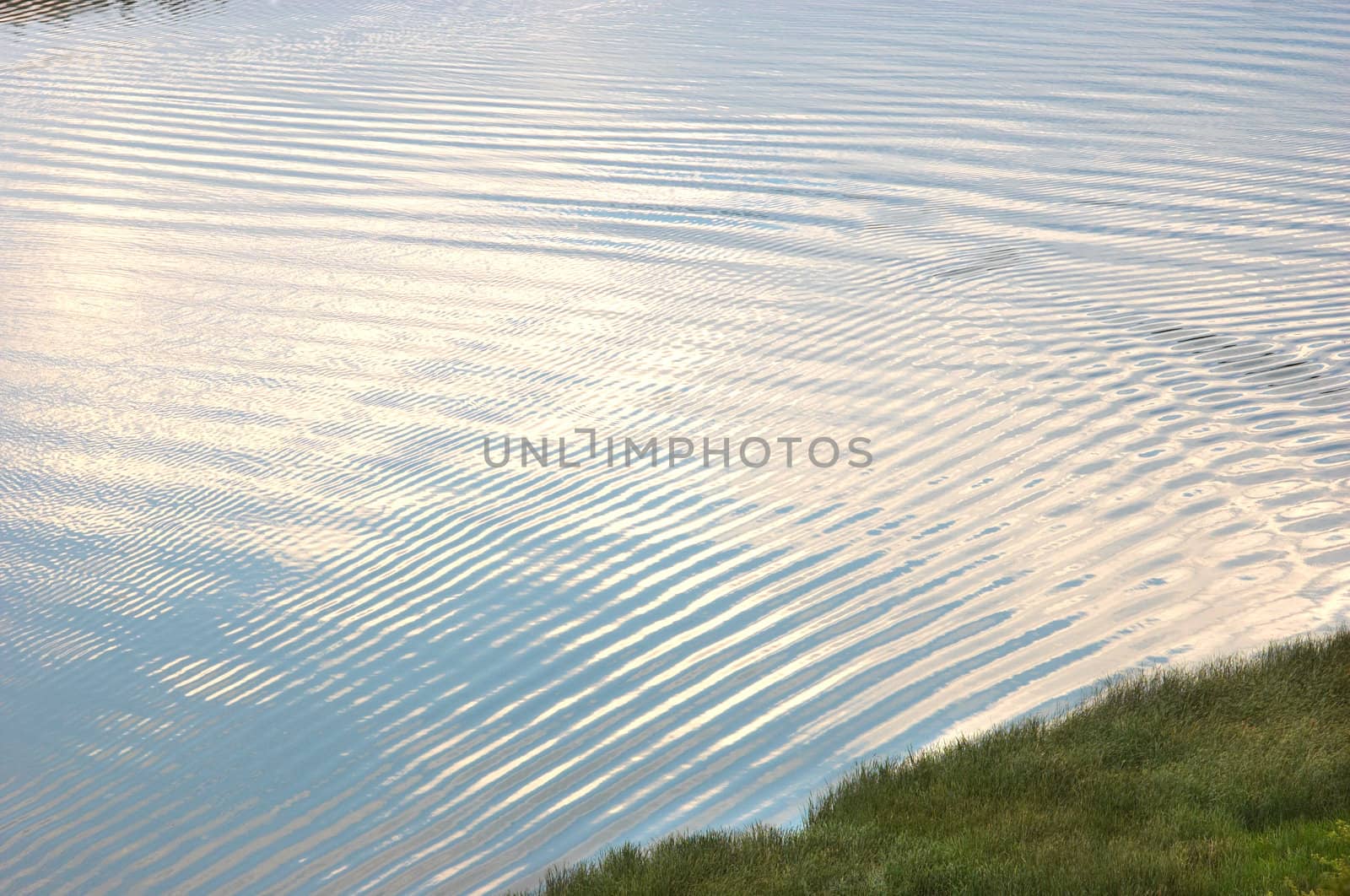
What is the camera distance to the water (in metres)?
4.32

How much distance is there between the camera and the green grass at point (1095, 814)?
318cm

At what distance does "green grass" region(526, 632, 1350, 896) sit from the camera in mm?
3180

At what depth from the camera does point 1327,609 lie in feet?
15.5

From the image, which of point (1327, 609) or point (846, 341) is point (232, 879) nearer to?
point (1327, 609)

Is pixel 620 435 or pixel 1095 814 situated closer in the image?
pixel 1095 814

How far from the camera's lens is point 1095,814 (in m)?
3.45

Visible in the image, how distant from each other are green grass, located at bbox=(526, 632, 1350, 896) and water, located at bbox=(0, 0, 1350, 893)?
1.07 ft

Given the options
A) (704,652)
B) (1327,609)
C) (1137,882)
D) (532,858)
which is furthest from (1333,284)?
(532,858)

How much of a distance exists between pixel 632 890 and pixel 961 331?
4469 mm

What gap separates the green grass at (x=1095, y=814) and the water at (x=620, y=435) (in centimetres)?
32

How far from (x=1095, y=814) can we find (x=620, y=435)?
3.37 metres

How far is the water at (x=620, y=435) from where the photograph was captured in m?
4.32

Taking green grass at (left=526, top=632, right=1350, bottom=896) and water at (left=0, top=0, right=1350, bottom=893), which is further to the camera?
water at (left=0, top=0, right=1350, bottom=893)

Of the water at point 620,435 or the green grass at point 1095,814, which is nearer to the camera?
the green grass at point 1095,814
